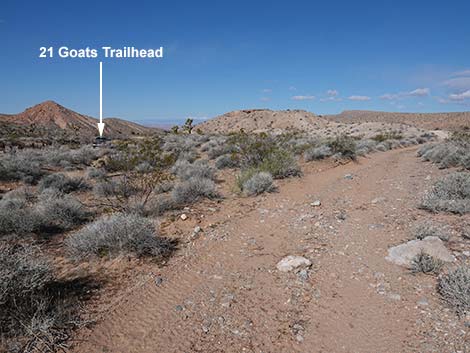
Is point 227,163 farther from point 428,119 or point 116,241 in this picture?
point 428,119

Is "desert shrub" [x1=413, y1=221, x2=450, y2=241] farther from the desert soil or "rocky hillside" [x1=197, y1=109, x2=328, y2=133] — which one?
"rocky hillside" [x1=197, y1=109, x2=328, y2=133]

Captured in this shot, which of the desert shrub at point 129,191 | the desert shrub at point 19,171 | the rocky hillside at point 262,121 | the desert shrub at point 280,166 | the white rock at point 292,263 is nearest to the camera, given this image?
the white rock at point 292,263

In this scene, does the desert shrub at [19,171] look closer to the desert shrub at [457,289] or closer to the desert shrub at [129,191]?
the desert shrub at [129,191]

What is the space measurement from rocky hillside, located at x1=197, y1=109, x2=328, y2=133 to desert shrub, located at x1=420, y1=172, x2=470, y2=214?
56.7 metres

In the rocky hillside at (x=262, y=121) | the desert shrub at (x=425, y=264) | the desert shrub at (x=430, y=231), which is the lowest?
the desert shrub at (x=425, y=264)

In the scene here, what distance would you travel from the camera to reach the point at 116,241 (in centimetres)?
532

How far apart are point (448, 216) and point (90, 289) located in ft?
22.1

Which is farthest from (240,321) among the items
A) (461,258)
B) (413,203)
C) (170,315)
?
(413,203)

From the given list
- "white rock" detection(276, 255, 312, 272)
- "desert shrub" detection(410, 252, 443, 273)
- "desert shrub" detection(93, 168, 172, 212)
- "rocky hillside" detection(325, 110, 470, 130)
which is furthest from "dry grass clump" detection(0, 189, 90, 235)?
"rocky hillside" detection(325, 110, 470, 130)

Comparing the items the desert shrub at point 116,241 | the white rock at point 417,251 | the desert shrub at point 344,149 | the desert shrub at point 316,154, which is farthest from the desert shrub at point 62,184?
the desert shrub at point 344,149

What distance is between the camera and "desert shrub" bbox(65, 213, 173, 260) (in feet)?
17.0

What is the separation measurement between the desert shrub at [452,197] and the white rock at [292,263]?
3655mm

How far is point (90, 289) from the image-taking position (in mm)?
4270

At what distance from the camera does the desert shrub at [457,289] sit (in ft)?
11.4
